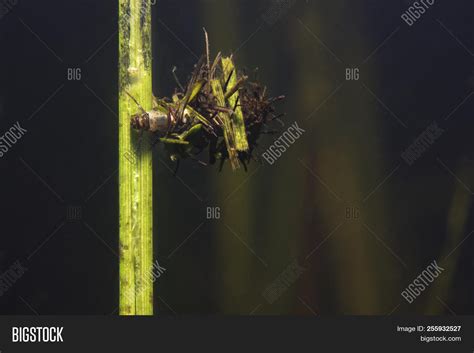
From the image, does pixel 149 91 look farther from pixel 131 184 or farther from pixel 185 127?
→ pixel 131 184
